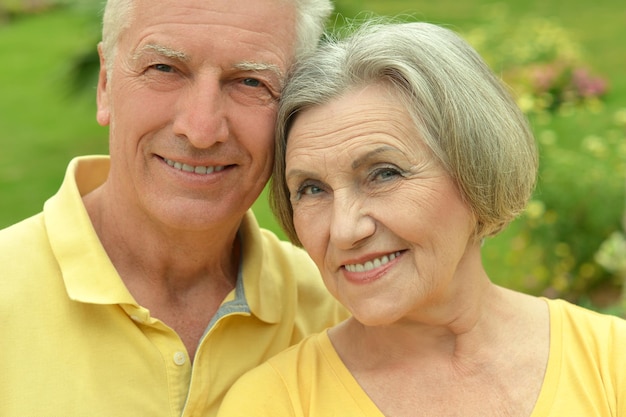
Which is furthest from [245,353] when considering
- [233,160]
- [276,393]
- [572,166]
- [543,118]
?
[543,118]

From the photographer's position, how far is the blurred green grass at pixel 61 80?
Result: 940cm

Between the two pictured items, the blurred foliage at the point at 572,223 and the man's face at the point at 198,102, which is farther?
the blurred foliage at the point at 572,223

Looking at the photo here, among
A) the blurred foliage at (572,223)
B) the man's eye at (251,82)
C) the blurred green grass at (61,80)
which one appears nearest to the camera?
the man's eye at (251,82)

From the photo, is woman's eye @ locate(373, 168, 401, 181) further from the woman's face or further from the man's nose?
the man's nose

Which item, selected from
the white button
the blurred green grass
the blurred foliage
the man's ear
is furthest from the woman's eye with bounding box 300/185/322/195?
the blurred green grass

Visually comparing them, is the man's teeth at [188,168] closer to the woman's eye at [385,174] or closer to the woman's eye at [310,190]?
the woman's eye at [310,190]

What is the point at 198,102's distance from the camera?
9.00ft

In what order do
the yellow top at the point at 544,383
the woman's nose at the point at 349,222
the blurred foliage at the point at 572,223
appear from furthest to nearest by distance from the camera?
the blurred foliage at the point at 572,223 → the yellow top at the point at 544,383 → the woman's nose at the point at 349,222

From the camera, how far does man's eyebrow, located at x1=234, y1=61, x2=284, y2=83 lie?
2.78 meters

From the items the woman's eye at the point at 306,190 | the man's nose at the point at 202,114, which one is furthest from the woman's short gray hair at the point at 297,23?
the woman's eye at the point at 306,190

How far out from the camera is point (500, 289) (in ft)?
9.71

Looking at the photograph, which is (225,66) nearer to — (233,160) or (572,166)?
(233,160)

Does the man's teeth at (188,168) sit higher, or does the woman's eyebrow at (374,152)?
the woman's eyebrow at (374,152)

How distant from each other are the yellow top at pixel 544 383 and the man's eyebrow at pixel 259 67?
788 millimetres
